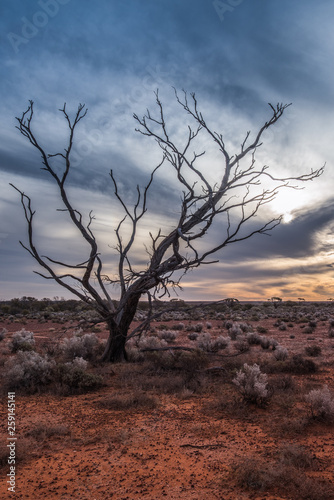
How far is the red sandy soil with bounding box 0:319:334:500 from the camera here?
12.5 feet

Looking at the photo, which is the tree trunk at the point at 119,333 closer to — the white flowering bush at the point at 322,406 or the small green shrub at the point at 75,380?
the small green shrub at the point at 75,380

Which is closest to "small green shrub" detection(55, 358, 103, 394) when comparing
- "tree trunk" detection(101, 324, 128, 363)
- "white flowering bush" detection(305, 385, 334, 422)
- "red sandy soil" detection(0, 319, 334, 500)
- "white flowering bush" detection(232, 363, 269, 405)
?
"red sandy soil" detection(0, 319, 334, 500)

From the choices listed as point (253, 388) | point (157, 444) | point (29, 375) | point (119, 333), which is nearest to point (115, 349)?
point (119, 333)

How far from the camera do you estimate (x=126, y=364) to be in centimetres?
1030

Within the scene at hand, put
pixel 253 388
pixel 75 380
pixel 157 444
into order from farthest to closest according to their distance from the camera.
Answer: pixel 75 380 < pixel 253 388 < pixel 157 444

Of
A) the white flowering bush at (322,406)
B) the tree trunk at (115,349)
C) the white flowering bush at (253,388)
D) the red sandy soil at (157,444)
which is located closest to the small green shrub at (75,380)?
the red sandy soil at (157,444)

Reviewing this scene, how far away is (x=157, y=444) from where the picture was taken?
16.4 feet

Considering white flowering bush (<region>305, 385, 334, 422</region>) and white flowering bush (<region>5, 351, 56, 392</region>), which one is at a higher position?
white flowering bush (<region>5, 351, 56, 392</region>)

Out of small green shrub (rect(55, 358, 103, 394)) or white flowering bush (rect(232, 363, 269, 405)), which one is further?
small green shrub (rect(55, 358, 103, 394))

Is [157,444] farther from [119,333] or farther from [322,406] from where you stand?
[119,333]

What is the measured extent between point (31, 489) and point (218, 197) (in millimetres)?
9115

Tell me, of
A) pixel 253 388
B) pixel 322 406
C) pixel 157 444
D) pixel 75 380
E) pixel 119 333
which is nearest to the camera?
pixel 157 444

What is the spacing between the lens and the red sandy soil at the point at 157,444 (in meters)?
3.80

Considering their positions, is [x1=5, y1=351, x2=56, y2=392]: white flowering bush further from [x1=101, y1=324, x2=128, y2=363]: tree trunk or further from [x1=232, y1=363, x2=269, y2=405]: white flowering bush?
[x1=232, y1=363, x2=269, y2=405]: white flowering bush
